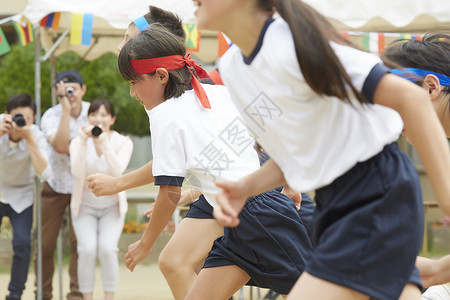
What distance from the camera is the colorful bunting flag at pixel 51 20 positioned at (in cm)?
554

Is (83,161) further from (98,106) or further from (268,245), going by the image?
(268,245)

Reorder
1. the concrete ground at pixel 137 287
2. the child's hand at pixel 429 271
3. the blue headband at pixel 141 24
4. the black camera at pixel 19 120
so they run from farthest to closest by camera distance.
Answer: the concrete ground at pixel 137 287
the black camera at pixel 19 120
the blue headband at pixel 141 24
the child's hand at pixel 429 271

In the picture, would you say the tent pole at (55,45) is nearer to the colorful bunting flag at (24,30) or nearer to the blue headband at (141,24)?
the colorful bunting flag at (24,30)

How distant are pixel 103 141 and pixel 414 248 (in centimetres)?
383

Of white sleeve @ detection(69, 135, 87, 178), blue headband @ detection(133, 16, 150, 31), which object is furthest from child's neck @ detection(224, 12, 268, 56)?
white sleeve @ detection(69, 135, 87, 178)

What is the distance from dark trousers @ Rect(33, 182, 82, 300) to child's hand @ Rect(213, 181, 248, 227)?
4315mm

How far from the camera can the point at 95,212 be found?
5301mm

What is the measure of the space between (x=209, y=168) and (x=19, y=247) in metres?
3.32

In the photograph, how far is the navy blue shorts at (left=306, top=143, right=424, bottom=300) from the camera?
161cm

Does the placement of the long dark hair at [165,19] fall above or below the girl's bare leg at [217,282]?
above

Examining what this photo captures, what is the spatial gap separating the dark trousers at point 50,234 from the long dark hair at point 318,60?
4534mm

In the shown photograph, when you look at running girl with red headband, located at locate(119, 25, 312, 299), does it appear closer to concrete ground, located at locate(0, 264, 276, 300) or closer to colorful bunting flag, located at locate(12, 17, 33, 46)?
colorful bunting flag, located at locate(12, 17, 33, 46)

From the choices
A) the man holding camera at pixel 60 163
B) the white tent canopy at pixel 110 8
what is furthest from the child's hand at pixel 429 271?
the man holding camera at pixel 60 163

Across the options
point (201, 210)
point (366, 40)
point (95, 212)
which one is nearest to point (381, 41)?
point (366, 40)
